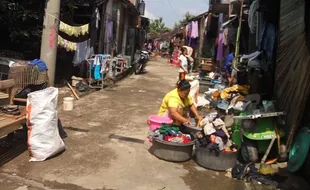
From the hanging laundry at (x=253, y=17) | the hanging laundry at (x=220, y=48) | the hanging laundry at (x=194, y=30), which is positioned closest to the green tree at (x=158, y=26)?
the hanging laundry at (x=194, y=30)

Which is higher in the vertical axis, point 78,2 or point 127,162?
point 78,2

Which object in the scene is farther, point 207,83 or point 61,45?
point 207,83

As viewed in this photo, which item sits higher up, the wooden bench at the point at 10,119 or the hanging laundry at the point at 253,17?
the hanging laundry at the point at 253,17

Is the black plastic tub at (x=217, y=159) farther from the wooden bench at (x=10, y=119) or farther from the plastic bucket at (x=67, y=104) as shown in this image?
the plastic bucket at (x=67, y=104)

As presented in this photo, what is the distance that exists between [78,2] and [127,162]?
745 centimetres

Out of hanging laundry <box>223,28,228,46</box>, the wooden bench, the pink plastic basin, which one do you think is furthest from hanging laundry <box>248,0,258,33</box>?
hanging laundry <box>223,28,228,46</box>

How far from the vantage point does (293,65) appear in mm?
5137

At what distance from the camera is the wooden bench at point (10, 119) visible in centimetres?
437

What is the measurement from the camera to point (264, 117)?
17.1ft

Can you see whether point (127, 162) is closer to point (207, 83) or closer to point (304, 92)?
point (304, 92)

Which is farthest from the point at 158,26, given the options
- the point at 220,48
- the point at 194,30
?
the point at 220,48

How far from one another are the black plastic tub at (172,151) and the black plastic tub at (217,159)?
24cm

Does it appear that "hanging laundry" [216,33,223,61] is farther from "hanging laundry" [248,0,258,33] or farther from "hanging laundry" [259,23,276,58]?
"hanging laundry" [259,23,276,58]

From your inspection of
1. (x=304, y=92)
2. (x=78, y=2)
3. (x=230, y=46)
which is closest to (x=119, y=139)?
(x=304, y=92)
